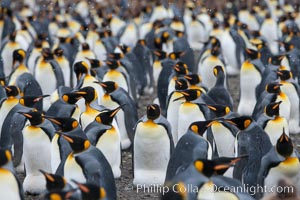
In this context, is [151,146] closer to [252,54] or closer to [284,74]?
[284,74]

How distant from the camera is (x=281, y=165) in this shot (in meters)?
5.60

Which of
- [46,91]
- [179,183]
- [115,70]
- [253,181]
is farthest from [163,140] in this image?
[46,91]

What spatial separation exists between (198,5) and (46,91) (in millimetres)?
9517

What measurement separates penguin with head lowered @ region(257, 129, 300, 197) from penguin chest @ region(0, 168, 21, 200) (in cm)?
211

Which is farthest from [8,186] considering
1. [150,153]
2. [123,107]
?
[123,107]

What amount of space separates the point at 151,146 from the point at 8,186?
6.23 feet

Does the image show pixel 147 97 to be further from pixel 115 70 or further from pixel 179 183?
pixel 179 183

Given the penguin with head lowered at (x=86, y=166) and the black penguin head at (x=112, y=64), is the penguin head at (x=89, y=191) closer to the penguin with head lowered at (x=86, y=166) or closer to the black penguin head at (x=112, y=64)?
the penguin with head lowered at (x=86, y=166)

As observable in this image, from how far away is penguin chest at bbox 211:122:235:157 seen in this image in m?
6.77

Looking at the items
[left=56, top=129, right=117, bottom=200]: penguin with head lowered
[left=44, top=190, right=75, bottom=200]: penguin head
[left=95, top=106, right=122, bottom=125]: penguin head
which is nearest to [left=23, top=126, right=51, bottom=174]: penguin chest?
[left=95, top=106, right=122, bottom=125]: penguin head

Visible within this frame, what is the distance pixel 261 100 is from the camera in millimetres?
7898

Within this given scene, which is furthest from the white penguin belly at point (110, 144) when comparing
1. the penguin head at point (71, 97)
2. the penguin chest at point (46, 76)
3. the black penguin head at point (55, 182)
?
A: the penguin chest at point (46, 76)

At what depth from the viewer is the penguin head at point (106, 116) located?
21.3ft

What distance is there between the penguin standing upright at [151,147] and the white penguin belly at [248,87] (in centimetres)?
298
